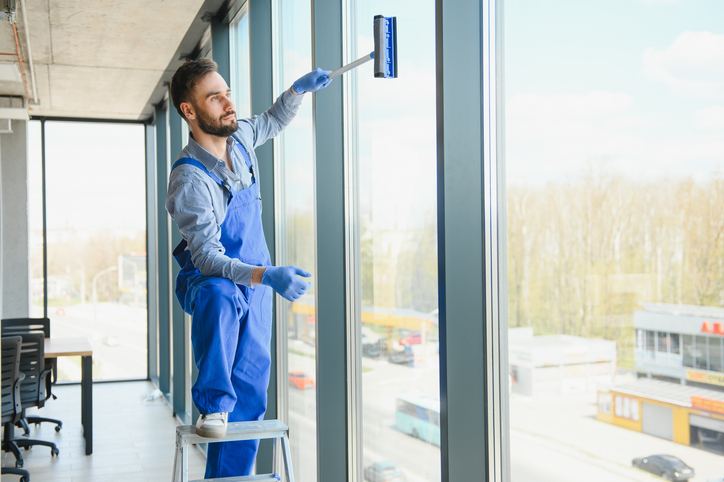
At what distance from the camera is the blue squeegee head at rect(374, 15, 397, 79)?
1.64 metres

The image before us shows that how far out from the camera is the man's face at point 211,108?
189cm

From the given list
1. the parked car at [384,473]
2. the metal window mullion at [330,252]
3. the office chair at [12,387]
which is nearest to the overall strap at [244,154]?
the metal window mullion at [330,252]

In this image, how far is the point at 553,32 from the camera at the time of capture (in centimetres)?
140

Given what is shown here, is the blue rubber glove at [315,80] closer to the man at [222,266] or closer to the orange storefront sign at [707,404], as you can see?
the man at [222,266]

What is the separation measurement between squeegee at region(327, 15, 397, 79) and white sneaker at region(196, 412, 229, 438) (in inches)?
39.0

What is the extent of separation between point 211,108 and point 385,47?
0.57 meters

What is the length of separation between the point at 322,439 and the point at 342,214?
84 centimetres

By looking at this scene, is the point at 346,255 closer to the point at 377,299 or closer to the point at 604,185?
the point at 377,299

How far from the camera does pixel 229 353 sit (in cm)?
176

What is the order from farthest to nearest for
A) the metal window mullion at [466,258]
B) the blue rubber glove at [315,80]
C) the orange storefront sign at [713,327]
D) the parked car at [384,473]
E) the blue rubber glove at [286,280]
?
the parked car at [384,473] < the blue rubber glove at [315,80] < the blue rubber glove at [286,280] < the metal window mullion at [466,258] < the orange storefront sign at [713,327]

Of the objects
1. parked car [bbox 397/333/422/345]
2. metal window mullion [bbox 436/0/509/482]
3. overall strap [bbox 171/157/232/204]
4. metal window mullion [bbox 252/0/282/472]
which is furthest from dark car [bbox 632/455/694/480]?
metal window mullion [bbox 252/0/282/472]

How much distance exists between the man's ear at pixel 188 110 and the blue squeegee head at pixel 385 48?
610mm

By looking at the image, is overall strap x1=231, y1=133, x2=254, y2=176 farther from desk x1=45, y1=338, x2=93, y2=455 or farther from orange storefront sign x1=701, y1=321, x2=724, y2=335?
desk x1=45, y1=338, x2=93, y2=455

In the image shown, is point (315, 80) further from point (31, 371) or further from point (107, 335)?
point (107, 335)
